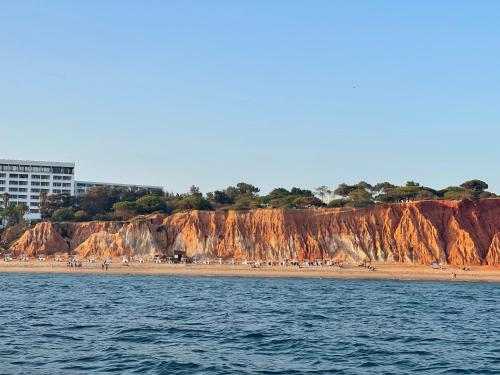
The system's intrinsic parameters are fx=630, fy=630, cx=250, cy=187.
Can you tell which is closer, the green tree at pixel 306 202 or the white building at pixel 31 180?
the green tree at pixel 306 202

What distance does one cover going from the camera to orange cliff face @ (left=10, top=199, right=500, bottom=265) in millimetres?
105188

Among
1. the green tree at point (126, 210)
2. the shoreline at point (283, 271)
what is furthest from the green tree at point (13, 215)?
the shoreline at point (283, 271)


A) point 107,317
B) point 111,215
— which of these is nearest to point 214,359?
point 107,317

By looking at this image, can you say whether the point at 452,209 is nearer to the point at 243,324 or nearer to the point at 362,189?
the point at 362,189

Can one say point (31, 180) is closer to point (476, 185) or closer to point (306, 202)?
point (306, 202)

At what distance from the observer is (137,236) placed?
11050 centimetres

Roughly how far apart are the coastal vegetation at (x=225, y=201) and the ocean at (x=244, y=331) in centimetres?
5842

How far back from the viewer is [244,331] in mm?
37125

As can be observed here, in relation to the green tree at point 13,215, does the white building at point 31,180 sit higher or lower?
higher

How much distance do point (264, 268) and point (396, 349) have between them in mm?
64816

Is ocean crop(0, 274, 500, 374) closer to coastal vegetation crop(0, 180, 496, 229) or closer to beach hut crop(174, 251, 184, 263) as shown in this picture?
beach hut crop(174, 251, 184, 263)

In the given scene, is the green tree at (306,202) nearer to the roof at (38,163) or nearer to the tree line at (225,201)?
the tree line at (225,201)

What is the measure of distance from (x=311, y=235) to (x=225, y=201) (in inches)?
1606

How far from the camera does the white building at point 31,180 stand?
165750mm
